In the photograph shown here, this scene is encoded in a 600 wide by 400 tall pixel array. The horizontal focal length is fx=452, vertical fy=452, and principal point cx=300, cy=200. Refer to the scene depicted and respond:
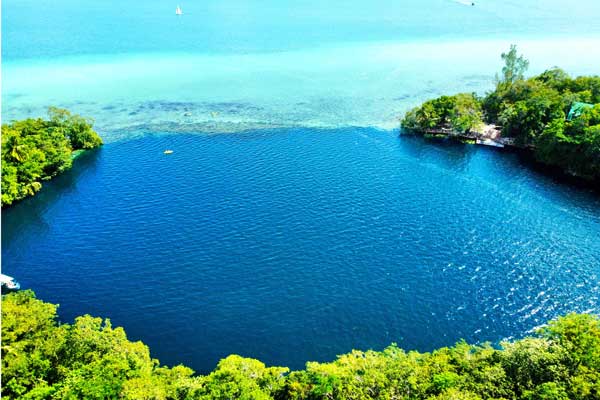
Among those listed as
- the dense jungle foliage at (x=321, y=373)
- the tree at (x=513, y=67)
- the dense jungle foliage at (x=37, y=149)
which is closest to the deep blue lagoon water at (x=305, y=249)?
the dense jungle foliage at (x=37, y=149)

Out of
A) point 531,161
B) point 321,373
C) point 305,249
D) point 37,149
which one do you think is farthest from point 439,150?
point 37,149

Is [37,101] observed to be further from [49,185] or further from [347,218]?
[347,218]

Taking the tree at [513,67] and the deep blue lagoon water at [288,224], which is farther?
the tree at [513,67]

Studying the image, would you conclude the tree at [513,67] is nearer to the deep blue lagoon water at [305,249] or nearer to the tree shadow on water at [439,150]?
the tree shadow on water at [439,150]

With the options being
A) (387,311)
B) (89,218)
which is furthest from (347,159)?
(89,218)

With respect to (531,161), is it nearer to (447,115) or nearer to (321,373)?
(447,115)
